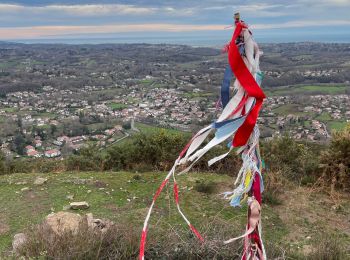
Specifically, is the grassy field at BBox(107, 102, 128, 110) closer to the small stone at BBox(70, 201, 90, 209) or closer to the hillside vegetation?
the hillside vegetation

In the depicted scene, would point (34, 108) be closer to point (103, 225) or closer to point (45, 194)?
point (45, 194)

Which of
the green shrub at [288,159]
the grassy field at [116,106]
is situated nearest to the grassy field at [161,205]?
the green shrub at [288,159]

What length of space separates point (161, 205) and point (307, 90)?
35291 mm

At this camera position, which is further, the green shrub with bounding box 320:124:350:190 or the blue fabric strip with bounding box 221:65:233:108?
the green shrub with bounding box 320:124:350:190

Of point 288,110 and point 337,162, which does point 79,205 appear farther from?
point 288,110

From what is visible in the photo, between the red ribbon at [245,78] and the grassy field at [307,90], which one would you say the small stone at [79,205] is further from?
the grassy field at [307,90]

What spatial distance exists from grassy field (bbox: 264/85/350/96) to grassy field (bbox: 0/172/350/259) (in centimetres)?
3117

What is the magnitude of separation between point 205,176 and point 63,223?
12.2ft

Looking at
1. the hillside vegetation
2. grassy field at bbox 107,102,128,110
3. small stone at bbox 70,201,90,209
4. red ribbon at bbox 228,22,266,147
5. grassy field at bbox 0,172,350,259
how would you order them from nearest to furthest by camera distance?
red ribbon at bbox 228,22,266,147 → the hillside vegetation → grassy field at bbox 0,172,350,259 → small stone at bbox 70,201,90,209 → grassy field at bbox 107,102,128,110

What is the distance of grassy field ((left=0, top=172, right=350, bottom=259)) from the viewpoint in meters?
5.57

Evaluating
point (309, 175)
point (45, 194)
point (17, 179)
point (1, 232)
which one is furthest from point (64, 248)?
point (309, 175)

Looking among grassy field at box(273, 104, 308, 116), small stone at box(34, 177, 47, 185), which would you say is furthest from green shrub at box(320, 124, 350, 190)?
grassy field at box(273, 104, 308, 116)

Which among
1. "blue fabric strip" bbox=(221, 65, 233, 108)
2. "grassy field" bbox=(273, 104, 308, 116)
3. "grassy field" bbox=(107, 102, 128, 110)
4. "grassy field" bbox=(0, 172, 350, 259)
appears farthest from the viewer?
"grassy field" bbox=(107, 102, 128, 110)

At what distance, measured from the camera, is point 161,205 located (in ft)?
20.9
